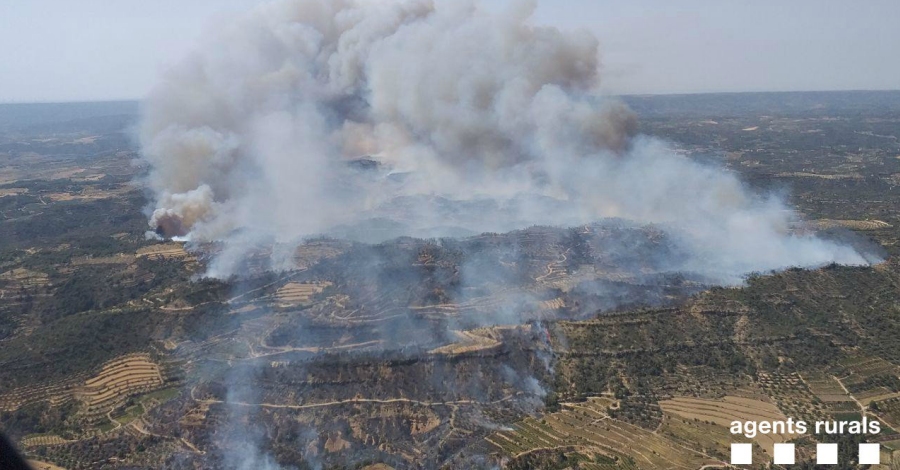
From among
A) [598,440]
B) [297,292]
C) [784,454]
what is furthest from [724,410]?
[297,292]

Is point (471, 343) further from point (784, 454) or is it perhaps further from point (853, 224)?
point (853, 224)

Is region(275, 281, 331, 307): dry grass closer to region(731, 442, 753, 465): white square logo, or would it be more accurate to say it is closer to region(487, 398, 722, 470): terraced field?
region(487, 398, 722, 470): terraced field

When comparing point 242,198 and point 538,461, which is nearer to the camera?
point 538,461

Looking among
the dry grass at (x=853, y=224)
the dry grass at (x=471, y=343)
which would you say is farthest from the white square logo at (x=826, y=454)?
the dry grass at (x=853, y=224)

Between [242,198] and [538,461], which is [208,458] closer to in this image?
[538,461]

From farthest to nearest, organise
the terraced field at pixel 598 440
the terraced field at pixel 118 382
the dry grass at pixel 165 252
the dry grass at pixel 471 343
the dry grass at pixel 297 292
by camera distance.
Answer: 1. the dry grass at pixel 165 252
2. the dry grass at pixel 297 292
3. the dry grass at pixel 471 343
4. the terraced field at pixel 118 382
5. the terraced field at pixel 598 440

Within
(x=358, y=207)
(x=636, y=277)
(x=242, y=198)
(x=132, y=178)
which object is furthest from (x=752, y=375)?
(x=132, y=178)

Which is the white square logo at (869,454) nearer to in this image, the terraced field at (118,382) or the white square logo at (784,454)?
the white square logo at (784,454)
